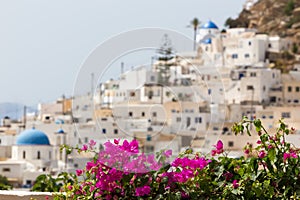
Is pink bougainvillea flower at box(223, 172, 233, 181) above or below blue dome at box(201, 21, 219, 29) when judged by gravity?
below

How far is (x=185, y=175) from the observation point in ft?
11.5

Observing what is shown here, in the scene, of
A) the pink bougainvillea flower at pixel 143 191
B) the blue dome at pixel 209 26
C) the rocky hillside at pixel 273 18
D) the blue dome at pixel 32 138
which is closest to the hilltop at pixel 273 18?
the rocky hillside at pixel 273 18

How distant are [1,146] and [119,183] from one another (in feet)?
165

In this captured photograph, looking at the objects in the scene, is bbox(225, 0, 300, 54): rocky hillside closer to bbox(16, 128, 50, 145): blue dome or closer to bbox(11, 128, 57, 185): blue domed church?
bbox(11, 128, 57, 185): blue domed church

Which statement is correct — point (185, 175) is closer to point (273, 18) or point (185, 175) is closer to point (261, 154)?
point (261, 154)

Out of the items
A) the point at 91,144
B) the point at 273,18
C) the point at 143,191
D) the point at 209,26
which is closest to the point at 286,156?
the point at 143,191

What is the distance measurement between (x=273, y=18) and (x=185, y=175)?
73425mm

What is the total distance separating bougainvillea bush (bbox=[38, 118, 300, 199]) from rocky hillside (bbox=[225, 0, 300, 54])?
215ft

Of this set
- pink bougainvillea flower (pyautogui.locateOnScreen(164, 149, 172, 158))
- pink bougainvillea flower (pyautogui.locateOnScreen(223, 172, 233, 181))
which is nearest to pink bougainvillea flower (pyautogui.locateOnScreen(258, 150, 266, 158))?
pink bougainvillea flower (pyautogui.locateOnScreen(223, 172, 233, 181))

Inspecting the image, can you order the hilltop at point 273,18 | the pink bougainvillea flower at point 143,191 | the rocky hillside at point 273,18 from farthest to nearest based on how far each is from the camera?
the rocky hillside at point 273,18
the hilltop at point 273,18
the pink bougainvillea flower at point 143,191

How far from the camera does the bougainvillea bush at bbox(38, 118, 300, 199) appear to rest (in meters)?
3.49

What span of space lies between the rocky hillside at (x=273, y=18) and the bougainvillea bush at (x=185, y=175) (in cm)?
6543

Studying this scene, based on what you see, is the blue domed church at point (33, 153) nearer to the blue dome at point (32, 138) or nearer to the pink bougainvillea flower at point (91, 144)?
the blue dome at point (32, 138)

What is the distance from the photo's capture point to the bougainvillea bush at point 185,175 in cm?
349
